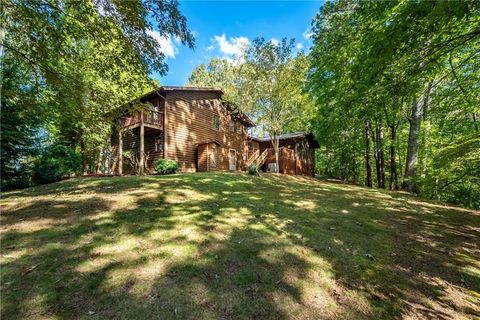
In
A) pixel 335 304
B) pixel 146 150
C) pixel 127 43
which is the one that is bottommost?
pixel 335 304

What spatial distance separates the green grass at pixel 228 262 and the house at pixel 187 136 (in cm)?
959

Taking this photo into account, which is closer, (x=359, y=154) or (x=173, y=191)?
(x=173, y=191)

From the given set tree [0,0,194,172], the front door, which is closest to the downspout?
the front door

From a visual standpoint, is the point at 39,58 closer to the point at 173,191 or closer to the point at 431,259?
the point at 173,191

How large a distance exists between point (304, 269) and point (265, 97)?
589 inches

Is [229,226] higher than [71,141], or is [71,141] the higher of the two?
[71,141]

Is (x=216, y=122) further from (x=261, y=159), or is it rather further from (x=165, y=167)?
(x=165, y=167)

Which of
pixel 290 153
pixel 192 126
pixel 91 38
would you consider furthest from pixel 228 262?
pixel 290 153

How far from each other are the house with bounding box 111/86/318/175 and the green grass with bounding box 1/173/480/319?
31.5ft

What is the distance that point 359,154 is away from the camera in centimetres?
2355

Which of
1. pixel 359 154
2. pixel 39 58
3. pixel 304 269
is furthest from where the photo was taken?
pixel 359 154

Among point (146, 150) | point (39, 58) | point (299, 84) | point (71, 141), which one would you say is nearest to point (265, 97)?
point (299, 84)

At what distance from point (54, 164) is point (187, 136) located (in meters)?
7.87

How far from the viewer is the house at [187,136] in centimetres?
1537
